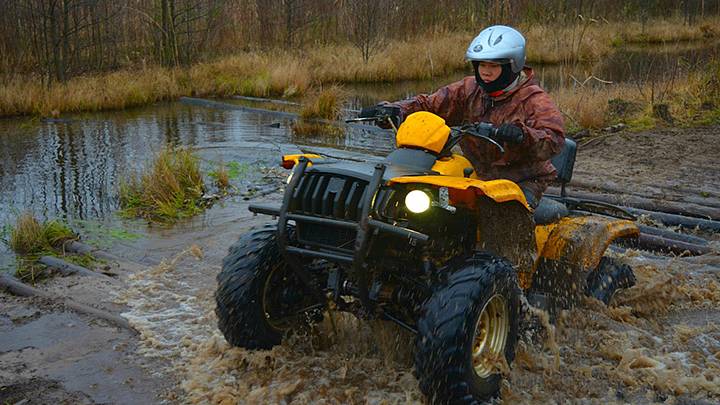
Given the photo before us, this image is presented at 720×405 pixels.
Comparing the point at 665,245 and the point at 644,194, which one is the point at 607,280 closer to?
the point at 665,245

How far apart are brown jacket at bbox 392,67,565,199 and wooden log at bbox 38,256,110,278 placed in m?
2.83

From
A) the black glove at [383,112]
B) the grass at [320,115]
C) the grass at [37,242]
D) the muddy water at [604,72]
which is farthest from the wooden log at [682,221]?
the muddy water at [604,72]

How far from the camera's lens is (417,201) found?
3.39 m

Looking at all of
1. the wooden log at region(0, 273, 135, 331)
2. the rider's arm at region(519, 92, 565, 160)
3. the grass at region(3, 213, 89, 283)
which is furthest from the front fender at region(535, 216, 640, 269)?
the grass at region(3, 213, 89, 283)


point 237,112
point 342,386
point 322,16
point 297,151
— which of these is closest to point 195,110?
point 237,112

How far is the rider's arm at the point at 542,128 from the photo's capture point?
403cm

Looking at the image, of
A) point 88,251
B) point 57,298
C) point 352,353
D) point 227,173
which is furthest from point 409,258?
Answer: point 227,173

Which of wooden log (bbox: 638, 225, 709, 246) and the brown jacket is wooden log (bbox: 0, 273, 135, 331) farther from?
wooden log (bbox: 638, 225, 709, 246)

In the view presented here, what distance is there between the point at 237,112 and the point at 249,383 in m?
10.8

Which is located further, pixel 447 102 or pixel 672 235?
pixel 672 235

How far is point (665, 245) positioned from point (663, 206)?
1.03 metres

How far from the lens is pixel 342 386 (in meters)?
4.02

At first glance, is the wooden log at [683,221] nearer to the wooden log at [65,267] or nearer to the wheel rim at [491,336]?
the wheel rim at [491,336]

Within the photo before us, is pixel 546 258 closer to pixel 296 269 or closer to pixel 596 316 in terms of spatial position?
pixel 596 316
